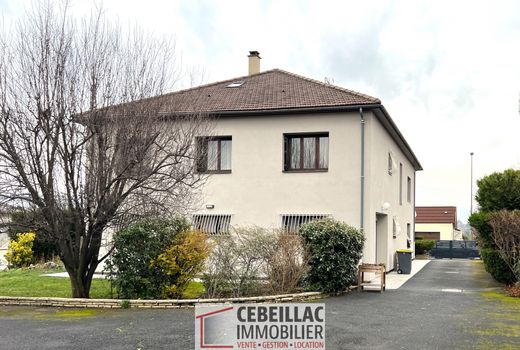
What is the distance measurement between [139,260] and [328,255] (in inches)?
200

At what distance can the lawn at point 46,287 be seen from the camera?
46.3ft

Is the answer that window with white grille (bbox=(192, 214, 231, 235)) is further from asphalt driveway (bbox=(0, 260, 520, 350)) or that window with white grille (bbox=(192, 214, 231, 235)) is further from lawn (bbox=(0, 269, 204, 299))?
asphalt driveway (bbox=(0, 260, 520, 350))

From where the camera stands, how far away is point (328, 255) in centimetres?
1432

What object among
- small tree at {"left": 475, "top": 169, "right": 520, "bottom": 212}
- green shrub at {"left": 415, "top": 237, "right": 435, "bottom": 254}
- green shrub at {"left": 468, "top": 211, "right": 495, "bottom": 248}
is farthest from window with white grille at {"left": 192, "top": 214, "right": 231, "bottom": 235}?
green shrub at {"left": 415, "top": 237, "right": 435, "bottom": 254}

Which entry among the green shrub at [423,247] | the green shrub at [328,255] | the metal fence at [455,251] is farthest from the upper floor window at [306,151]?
the metal fence at [455,251]

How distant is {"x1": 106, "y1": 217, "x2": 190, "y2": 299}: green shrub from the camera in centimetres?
1262

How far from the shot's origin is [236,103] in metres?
19.8

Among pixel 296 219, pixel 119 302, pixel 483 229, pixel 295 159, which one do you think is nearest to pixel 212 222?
pixel 296 219

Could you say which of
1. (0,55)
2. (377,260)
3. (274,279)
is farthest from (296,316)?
(377,260)

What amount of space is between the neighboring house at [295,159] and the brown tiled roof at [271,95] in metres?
0.04

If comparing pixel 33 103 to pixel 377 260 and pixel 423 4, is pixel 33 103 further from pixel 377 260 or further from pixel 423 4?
Result: pixel 377 260

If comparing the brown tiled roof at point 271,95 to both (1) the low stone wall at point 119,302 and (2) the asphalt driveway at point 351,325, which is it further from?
(2) the asphalt driveway at point 351,325

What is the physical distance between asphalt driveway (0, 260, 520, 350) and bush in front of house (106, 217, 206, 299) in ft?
3.32

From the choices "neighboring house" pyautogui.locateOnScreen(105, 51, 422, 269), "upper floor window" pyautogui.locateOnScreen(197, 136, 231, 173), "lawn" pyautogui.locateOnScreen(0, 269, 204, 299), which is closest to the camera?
"lawn" pyautogui.locateOnScreen(0, 269, 204, 299)
